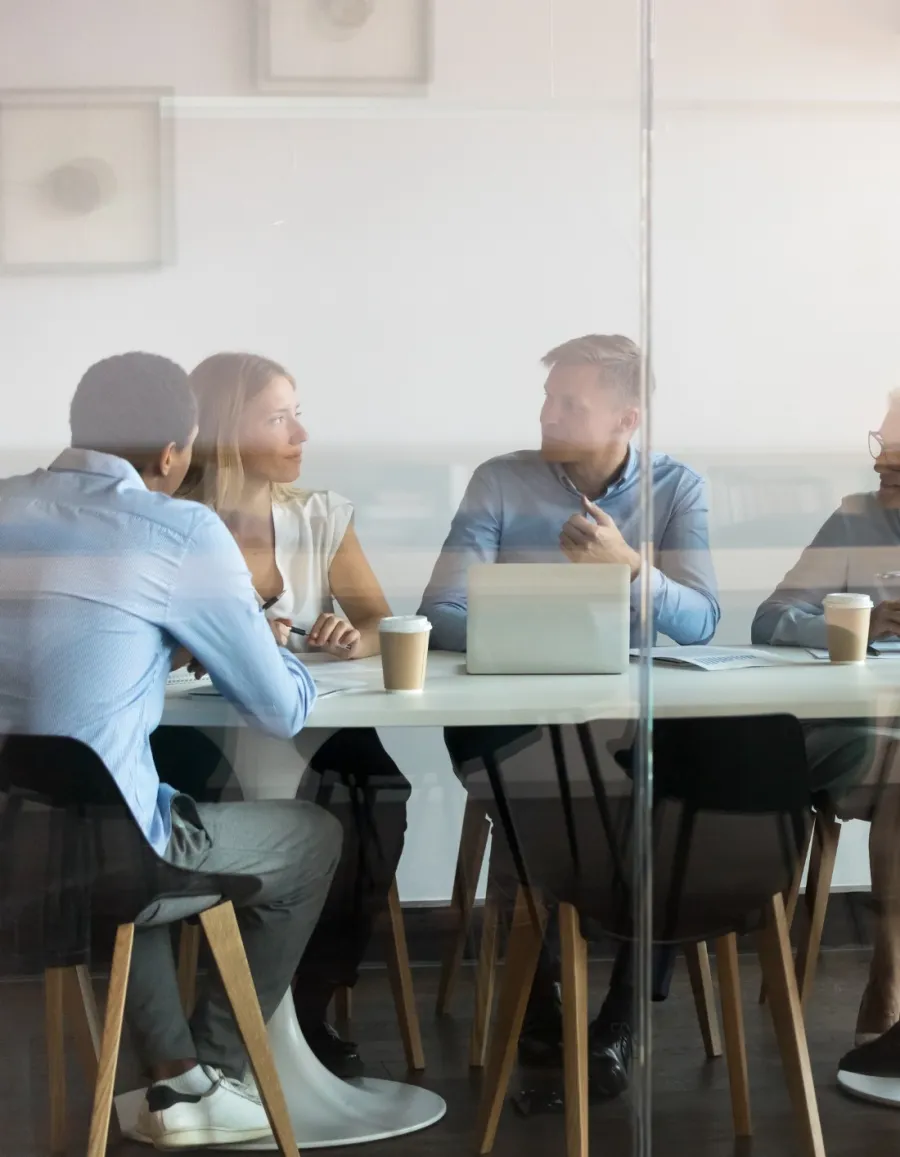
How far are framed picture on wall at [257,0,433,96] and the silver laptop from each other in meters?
0.75

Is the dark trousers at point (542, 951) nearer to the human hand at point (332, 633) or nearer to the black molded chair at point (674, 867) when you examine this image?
the black molded chair at point (674, 867)

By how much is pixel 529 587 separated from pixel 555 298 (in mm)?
453

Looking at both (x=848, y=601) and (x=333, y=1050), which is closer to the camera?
(x=333, y=1050)

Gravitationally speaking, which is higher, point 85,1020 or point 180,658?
point 180,658

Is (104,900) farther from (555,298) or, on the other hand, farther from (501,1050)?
(555,298)

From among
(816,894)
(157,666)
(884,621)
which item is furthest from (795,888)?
(157,666)

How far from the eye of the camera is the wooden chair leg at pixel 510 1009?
1866 millimetres

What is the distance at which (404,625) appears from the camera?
1.85 m

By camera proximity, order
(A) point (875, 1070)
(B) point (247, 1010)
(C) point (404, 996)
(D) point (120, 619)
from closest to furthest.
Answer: (D) point (120, 619)
(B) point (247, 1010)
(C) point (404, 996)
(A) point (875, 1070)

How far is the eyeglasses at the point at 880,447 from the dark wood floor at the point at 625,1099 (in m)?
0.81

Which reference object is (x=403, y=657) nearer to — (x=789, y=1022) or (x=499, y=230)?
(x=499, y=230)

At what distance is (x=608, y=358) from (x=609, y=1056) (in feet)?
3.46

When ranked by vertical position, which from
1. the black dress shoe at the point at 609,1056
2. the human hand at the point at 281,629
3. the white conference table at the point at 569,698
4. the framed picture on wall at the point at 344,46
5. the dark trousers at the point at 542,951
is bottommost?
the black dress shoe at the point at 609,1056

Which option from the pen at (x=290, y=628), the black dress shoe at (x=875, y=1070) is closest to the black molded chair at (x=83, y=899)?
the pen at (x=290, y=628)
